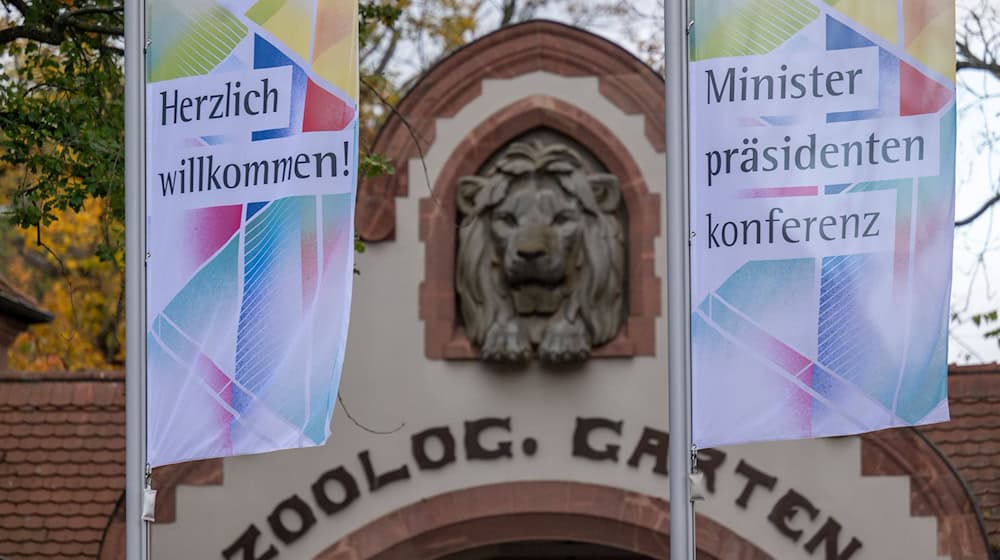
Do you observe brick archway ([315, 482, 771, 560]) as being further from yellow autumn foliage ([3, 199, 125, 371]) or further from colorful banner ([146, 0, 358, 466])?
yellow autumn foliage ([3, 199, 125, 371])

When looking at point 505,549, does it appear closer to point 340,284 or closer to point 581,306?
point 581,306

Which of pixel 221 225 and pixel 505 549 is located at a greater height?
pixel 221 225

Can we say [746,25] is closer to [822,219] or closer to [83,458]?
[822,219]

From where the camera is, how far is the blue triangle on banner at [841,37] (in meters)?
8.41

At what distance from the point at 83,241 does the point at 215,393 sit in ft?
52.9

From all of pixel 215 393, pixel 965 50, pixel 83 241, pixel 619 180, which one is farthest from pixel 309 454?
pixel 83 241

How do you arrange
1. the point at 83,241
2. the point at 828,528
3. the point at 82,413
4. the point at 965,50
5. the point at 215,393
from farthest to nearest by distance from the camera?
the point at 83,241 < the point at 965,50 < the point at 82,413 < the point at 828,528 < the point at 215,393

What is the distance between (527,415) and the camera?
13.5m

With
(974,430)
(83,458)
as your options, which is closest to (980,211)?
(974,430)

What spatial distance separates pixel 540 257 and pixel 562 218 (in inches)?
16.8

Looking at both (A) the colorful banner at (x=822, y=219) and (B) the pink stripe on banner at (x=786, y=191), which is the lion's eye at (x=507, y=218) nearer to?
(A) the colorful banner at (x=822, y=219)

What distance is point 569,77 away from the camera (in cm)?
1380

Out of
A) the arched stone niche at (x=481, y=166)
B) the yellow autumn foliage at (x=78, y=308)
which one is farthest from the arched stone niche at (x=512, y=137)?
the yellow autumn foliage at (x=78, y=308)

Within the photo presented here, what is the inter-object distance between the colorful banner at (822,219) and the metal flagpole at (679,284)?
0.23ft
